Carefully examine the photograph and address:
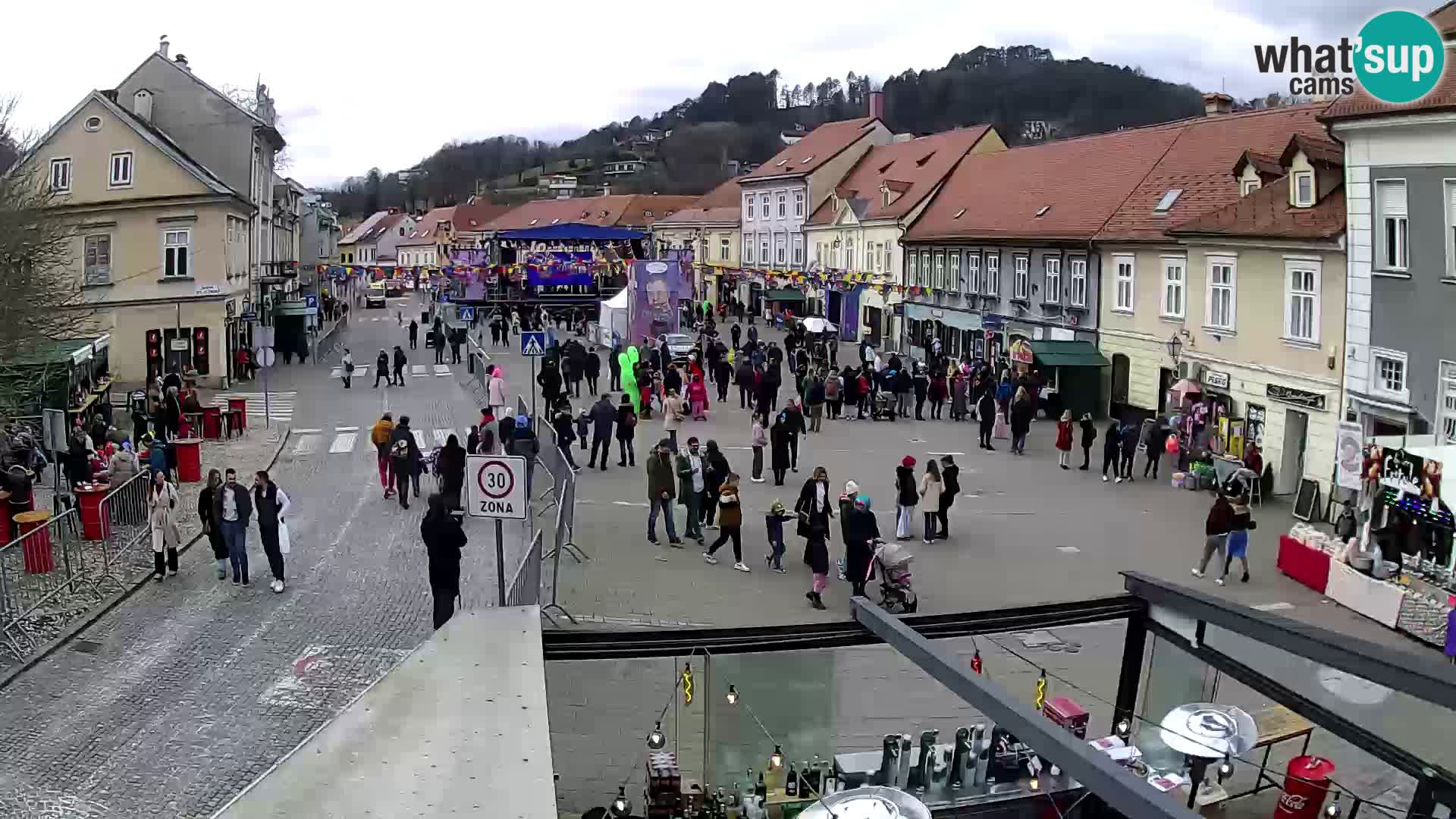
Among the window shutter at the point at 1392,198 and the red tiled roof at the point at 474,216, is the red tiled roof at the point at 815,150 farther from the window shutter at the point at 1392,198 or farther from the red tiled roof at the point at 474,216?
the red tiled roof at the point at 474,216

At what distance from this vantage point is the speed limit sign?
12.2 meters

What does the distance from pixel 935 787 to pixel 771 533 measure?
345 inches

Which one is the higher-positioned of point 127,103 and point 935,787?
point 127,103

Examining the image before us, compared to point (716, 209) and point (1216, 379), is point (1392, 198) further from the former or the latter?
point (716, 209)

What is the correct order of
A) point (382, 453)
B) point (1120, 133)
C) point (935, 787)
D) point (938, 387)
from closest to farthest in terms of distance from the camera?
point (935, 787) → point (382, 453) → point (938, 387) → point (1120, 133)

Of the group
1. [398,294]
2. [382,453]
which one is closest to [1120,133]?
[382,453]

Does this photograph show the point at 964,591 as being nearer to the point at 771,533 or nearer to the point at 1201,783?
the point at 771,533

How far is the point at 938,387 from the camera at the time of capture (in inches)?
1244

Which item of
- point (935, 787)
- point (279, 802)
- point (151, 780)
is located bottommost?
point (151, 780)

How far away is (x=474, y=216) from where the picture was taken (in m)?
124

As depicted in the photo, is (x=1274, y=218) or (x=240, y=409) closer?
(x=1274, y=218)

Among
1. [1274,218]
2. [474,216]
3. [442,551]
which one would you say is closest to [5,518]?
[442,551]

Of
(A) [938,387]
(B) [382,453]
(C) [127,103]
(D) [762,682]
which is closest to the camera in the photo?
(D) [762,682]

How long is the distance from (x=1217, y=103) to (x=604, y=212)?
68.2 meters
